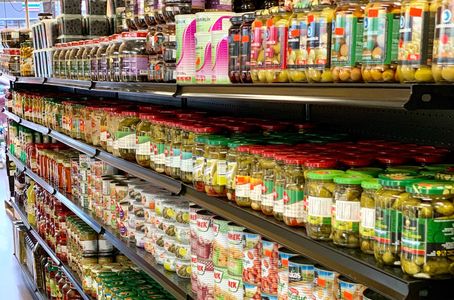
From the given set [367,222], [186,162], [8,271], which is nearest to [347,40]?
[367,222]

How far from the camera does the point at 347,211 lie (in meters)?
1.49

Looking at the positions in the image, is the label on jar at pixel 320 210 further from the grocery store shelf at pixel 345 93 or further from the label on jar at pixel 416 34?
the label on jar at pixel 416 34

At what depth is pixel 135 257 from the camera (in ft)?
10.1

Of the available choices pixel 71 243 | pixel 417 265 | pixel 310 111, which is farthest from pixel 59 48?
pixel 417 265

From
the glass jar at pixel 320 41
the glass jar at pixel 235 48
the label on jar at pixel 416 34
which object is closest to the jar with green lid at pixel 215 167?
the glass jar at pixel 235 48

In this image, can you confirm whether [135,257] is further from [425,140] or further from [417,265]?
[417,265]

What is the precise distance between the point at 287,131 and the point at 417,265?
4.20 feet

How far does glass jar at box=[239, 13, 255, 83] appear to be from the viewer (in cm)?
194

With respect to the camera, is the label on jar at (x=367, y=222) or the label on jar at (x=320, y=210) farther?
the label on jar at (x=320, y=210)

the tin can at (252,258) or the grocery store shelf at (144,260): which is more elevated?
the tin can at (252,258)

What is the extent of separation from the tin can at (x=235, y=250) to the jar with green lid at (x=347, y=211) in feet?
1.99

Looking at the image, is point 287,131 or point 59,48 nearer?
point 287,131

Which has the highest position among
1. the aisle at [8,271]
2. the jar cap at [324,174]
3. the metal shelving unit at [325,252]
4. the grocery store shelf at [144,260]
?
the jar cap at [324,174]

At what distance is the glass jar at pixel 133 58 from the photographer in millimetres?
3005
